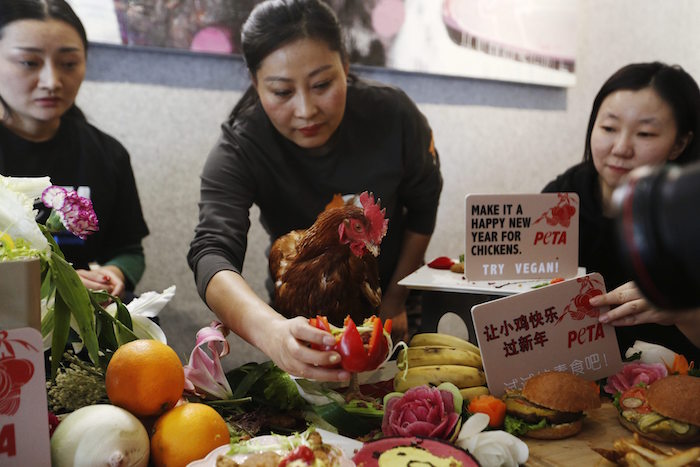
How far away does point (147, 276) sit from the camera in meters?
2.07

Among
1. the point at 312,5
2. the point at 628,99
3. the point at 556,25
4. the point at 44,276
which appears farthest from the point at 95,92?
the point at 556,25

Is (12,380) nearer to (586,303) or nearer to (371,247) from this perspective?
(371,247)

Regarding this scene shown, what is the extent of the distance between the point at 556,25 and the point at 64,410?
8.89 ft

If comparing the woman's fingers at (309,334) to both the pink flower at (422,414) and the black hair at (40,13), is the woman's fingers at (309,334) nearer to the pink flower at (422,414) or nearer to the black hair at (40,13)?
the pink flower at (422,414)

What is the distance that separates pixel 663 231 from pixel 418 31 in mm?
2175

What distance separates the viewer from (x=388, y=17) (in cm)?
236

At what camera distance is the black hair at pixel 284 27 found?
1.66 meters

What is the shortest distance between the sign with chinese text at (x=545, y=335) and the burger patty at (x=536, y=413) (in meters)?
0.07

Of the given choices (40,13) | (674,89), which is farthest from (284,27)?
(674,89)

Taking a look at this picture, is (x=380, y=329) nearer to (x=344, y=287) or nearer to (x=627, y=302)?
(x=344, y=287)

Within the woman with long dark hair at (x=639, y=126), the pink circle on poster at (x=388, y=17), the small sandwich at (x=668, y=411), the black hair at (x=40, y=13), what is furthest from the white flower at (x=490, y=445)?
the pink circle on poster at (x=388, y=17)

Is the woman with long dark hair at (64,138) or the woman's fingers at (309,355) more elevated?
the woman with long dark hair at (64,138)

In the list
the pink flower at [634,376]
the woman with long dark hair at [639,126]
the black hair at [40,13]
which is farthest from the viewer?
the woman with long dark hair at [639,126]

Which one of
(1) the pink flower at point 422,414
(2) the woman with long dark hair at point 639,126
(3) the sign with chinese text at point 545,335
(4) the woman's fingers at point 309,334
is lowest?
(1) the pink flower at point 422,414
